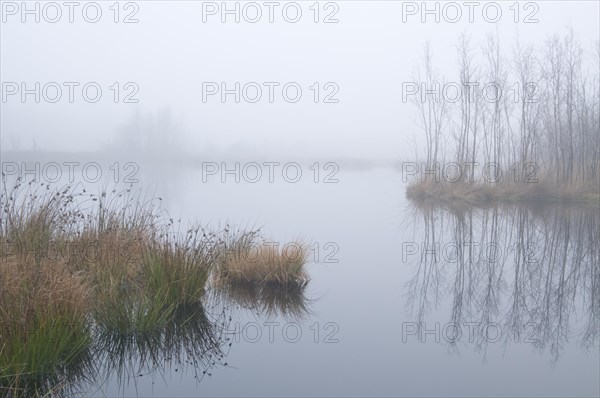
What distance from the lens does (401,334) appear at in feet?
13.2

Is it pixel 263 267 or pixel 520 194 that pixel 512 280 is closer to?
pixel 263 267

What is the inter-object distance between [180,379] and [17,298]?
3.58 ft

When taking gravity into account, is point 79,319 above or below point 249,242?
below

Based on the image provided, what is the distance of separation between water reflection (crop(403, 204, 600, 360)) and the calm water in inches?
0.8

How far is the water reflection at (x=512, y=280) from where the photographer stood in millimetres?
4082

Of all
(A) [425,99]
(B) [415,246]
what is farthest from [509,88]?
(B) [415,246]

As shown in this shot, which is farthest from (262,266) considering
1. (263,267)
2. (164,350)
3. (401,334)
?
(164,350)

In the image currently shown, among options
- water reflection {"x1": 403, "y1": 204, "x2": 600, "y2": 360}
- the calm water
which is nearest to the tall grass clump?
the calm water

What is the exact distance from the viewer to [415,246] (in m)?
8.05

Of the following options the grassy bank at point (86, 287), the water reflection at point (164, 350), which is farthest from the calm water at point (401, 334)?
the grassy bank at point (86, 287)

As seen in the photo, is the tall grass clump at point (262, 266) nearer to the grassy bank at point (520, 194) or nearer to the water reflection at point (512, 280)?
the water reflection at point (512, 280)

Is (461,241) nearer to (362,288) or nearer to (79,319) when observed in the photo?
(362,288)

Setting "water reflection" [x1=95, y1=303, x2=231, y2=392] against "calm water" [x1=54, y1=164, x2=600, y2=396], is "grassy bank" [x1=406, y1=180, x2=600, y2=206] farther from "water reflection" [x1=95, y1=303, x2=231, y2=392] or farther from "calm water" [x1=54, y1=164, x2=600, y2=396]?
"water reflection" [x1=95, y1=303, x2=231, y2=392]

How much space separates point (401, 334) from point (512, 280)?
89.9 inches
